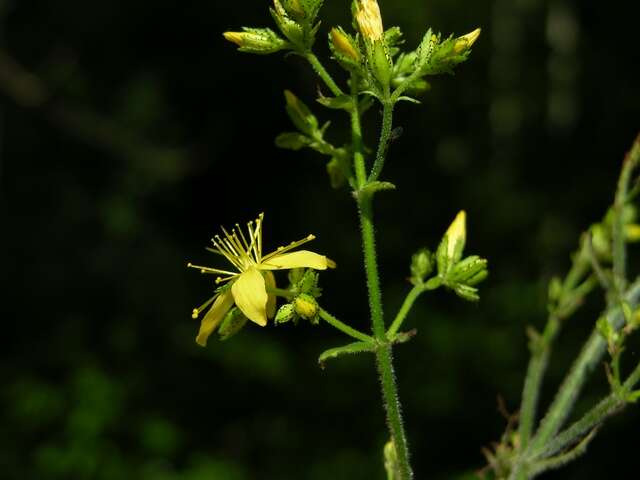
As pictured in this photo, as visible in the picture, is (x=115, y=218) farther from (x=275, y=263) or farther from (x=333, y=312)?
(x=275, y=263)

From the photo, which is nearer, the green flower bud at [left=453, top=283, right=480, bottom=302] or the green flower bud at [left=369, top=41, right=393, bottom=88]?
the green flower bud at [left=369, top=41, right=393, bottom=88]

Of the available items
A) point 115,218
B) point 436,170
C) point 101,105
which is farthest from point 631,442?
point 101,105

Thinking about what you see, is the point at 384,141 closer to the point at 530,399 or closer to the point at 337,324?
the point at 337,324

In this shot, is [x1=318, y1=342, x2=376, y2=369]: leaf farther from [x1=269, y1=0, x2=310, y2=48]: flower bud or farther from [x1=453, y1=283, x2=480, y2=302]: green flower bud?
[x1=269, y1=0, x2=310, y2=48]: flower bud

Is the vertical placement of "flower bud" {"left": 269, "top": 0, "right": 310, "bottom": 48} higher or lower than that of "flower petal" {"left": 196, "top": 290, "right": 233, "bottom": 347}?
higher

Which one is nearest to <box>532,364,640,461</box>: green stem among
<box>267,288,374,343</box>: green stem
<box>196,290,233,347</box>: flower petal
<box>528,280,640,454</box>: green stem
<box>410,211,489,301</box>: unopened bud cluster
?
<box>528,280,640,454</box>: green stem

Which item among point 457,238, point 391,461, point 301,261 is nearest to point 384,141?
point 301,261
